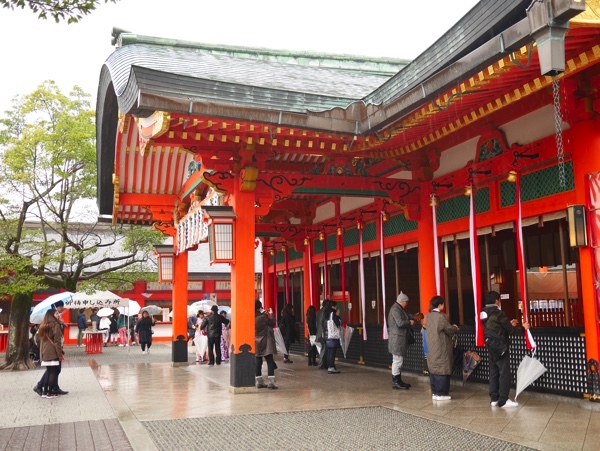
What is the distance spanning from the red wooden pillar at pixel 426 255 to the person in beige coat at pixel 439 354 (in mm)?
2383

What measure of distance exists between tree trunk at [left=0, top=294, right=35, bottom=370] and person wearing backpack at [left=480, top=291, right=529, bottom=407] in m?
13.9

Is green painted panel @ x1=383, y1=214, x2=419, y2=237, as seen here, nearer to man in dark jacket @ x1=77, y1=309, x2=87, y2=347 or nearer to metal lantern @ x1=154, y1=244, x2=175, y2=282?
metal lantern @ x1=154, y1=244, x2=175, y2=282

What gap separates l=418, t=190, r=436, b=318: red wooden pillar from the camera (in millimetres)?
11328

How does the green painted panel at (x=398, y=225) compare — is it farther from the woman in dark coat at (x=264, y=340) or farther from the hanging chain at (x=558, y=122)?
the hanging chain at (x=558, y=122)

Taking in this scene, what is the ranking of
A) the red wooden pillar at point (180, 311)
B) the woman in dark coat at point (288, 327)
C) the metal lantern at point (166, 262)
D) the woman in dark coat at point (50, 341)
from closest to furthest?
the woman in dark coat at point (50, 341), the red wooden pillar at point (180, 311), the woman in dark coat at point (288, 327), the metal lantern at point (166, 262)

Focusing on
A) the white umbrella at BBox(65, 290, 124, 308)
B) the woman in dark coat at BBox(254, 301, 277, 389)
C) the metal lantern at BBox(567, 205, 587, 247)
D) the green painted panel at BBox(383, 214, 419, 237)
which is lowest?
the woman in dark coat at BBox(254, 301, 277, 389)

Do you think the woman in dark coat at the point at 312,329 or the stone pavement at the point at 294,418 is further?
the woman in dark coat at the point at 312,329

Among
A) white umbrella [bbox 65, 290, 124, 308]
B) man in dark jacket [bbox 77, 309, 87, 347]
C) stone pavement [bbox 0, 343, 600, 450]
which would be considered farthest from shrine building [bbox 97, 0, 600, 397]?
man in dark jacket [bbox 77, 309, 87, 347]

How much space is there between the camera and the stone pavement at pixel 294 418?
653cm

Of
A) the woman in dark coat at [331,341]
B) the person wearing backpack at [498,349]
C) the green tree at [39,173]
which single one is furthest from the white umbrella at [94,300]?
the person wearing backpack at [498,349]

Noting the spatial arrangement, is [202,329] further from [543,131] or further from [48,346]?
[543,131]

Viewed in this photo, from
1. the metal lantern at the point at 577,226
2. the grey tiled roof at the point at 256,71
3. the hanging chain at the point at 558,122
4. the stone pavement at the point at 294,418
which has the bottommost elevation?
the stone pavement at the point at 294,418

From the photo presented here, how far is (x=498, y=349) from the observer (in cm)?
820

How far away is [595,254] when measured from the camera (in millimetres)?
7688
